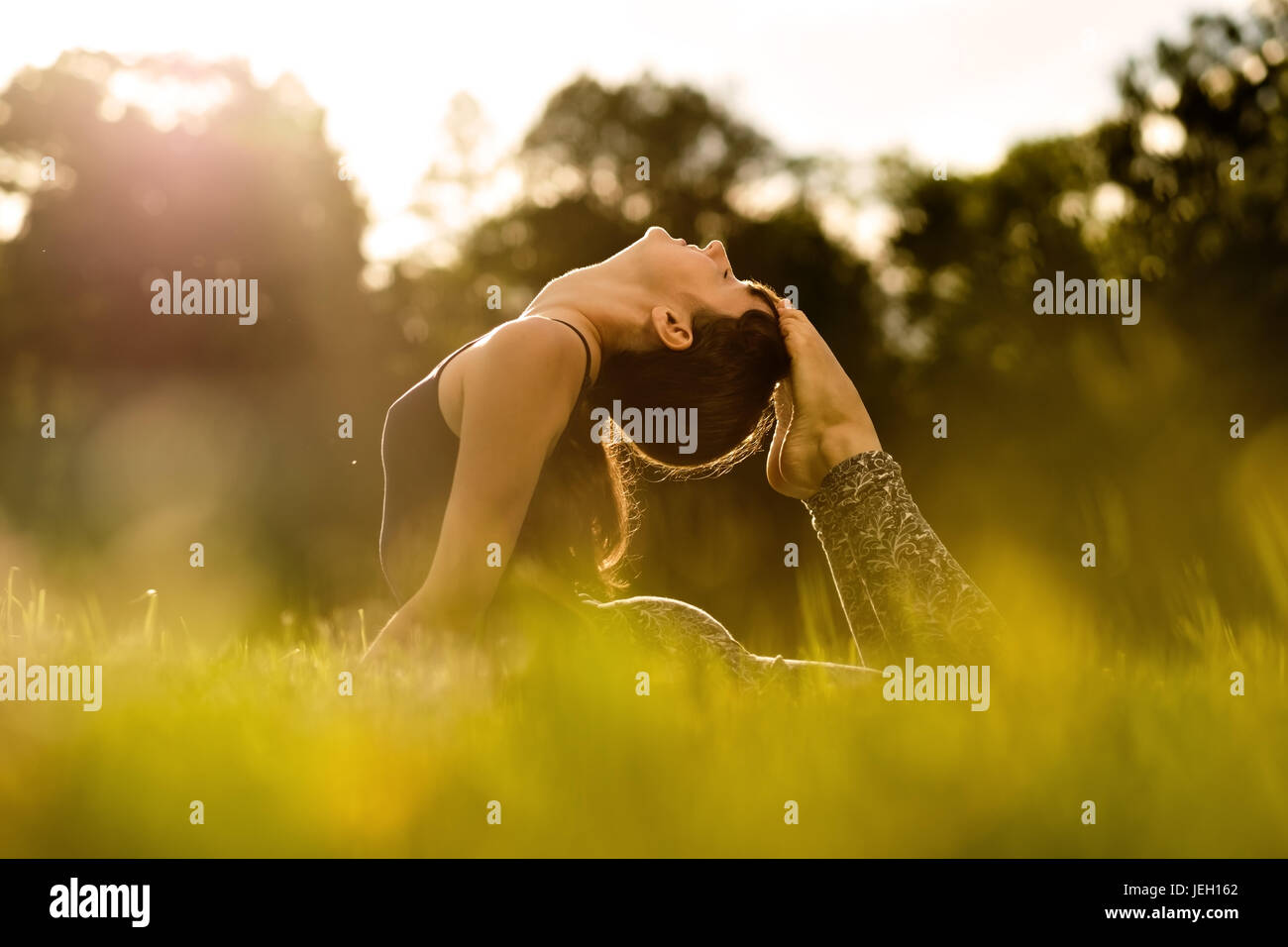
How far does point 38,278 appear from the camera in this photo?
23.9 meters

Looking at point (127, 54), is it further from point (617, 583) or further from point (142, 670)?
point (142, 670)

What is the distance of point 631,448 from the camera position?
5.34 meters

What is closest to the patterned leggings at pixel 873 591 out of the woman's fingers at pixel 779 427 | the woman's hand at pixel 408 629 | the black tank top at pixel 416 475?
the woman's fingers at pixel 779 427

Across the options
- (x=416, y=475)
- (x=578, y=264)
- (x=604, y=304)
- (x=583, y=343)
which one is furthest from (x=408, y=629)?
(x=578, y=264)

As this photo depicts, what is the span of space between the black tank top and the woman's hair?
37cm

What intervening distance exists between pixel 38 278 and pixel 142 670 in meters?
24.7

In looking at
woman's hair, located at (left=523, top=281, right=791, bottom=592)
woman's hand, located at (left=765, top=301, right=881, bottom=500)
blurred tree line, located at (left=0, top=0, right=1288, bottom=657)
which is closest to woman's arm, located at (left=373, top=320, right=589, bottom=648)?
woman's hair, located at (left=523, top=281, right=791, bottom=592)

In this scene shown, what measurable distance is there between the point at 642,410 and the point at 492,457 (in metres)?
1.31

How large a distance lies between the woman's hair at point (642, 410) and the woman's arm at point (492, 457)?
596mm

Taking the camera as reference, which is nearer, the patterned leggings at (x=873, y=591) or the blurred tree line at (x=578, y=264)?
the patterned leggings at (x=873, y=591)

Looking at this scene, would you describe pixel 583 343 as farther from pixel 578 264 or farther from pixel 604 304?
pixel 578 264

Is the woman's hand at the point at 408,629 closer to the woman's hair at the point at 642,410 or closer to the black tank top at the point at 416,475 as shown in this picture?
the black tank top at the point at 416,475

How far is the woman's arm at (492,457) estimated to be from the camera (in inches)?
132
